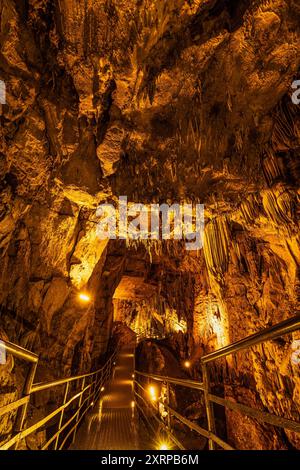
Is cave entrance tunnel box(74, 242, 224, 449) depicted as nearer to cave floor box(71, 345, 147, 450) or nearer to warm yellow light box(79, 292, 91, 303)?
cave floor box(71, 345, 147, 450)

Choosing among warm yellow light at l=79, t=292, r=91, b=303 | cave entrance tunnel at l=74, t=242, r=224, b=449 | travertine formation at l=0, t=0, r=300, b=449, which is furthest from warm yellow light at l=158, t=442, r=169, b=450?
warm yellow light at l=79, t=292, r=91, b=303

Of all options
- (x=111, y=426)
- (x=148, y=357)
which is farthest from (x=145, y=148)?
(x=148, y=357)

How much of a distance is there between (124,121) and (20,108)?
147 cm

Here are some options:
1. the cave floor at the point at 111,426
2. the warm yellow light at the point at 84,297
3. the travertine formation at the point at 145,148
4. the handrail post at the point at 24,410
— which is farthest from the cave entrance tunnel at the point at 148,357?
the handrail post at the point at 24,410

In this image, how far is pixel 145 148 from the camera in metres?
4.20

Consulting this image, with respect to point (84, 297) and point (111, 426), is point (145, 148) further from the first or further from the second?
point (111, 426)

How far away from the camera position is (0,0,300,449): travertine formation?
298 cm

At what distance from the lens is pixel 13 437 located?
1.36 metres

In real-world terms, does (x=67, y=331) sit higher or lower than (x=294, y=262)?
lower

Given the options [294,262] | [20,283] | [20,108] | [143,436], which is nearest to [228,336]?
[294,262]

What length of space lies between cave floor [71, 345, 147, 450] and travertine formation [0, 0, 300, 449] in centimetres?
82

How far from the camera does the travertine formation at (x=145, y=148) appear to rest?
9.78 ft

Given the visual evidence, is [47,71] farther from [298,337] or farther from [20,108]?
[298,337]

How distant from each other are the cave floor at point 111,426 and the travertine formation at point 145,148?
82cm
